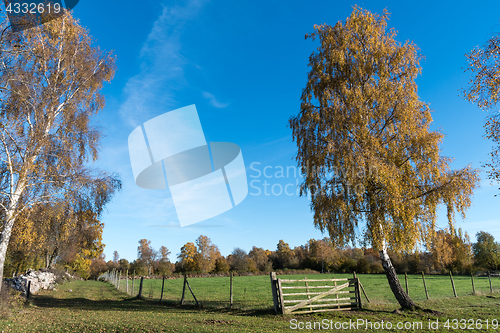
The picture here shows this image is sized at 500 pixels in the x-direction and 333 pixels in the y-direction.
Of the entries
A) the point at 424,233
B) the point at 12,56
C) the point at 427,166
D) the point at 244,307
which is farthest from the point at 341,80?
the point at 12,56

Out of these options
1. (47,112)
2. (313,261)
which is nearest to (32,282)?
(47,112)

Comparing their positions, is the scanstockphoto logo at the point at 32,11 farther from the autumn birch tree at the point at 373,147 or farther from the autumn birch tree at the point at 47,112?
the autumn birch tree at the point at 373,147

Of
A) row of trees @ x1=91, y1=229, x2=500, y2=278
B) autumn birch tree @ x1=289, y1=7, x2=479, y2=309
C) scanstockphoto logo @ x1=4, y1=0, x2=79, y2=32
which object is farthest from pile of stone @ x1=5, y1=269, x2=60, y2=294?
row of trees @ x1=91, y1=229, x2=500, y2=278

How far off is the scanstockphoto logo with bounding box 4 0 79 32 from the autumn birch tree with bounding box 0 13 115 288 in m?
0.34

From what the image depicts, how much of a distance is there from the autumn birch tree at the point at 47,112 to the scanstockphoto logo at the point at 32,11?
0.34 metres

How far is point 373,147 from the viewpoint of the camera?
12023 millimetres

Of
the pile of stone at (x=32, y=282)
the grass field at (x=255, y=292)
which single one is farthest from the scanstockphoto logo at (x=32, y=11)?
the pile of stone at (x=32, y=282)

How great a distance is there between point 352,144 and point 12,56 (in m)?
13.1

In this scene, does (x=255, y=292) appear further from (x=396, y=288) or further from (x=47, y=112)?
(x=47, y=112)

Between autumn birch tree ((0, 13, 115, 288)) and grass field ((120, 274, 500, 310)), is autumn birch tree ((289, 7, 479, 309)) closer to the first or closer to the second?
grass field ((120, 274, 500, 310))

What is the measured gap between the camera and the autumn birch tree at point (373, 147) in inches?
448

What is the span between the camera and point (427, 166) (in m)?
11.7

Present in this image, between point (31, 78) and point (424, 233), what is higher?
point (31, 78)

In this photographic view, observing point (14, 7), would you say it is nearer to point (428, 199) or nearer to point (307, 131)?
point (307, 131)
